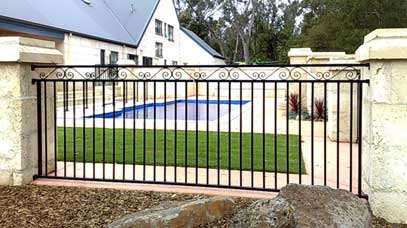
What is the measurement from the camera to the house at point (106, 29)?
18.5 meters

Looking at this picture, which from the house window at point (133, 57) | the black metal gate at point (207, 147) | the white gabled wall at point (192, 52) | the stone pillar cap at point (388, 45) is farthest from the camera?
the white gabled wall at point (192, 52)

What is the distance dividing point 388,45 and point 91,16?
2330cm

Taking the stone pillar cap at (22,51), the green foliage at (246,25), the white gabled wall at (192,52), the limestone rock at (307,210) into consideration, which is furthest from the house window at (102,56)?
the green foliage at (246,25)

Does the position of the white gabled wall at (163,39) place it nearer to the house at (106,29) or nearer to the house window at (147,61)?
the house at (106,29)

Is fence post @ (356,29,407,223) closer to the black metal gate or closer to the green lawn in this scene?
the black metal gate

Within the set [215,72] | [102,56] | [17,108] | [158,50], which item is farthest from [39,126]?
[158,50]

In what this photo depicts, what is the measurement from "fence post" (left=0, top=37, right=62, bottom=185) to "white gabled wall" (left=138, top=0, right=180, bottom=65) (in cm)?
2610

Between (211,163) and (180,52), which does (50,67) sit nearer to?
(211,163)

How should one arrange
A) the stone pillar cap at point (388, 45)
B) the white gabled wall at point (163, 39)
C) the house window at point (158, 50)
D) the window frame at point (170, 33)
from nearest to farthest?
the stone pillar cap at point (388, 45) < the white gabled wall at point (163, 39) < the house window at point (158, 50) < the window frame at point (170, 33)

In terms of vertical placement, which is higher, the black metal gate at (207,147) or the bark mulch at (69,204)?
the black metal gate at (207,147)

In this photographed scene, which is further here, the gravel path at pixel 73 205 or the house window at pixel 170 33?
the house window at pixel 170 33

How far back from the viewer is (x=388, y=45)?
4141mm

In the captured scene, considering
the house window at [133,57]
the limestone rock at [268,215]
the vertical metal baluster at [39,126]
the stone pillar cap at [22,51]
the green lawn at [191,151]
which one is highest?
the house window at [133,57]

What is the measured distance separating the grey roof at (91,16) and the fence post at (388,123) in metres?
15.0
